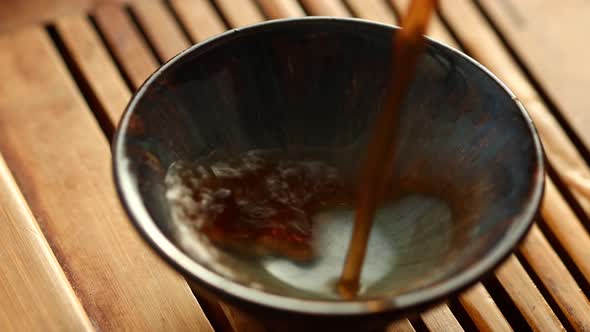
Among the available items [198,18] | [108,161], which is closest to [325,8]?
[198,18]

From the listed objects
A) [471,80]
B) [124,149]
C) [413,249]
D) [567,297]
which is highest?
[124,149]

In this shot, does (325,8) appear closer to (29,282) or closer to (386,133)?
(386,133)

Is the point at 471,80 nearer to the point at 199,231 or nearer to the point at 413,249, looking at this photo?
the point at 413,249

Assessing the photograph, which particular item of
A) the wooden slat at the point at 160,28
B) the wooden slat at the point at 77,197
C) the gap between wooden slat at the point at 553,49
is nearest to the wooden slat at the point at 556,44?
the gap between wooden slat at the point at 553,49

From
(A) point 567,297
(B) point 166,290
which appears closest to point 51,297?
(B) point 166,290

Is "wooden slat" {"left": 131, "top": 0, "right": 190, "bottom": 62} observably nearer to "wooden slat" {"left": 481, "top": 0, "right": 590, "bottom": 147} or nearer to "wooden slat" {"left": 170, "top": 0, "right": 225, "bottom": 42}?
"wooden slat" {"left": 170, "top": 0, "right": 225, "bottom": 42}

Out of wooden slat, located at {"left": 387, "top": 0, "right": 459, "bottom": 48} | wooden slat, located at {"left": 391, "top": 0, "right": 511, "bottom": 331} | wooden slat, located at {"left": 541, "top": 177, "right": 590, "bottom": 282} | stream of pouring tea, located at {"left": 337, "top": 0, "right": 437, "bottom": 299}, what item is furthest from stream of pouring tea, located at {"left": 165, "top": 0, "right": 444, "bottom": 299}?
wooden slat, located at {"left": 387, "top": 0, "right": 459, "bottom": 48}

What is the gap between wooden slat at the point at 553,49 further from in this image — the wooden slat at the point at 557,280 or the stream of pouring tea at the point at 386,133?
the stream of pouring tea at the point at 386,133
